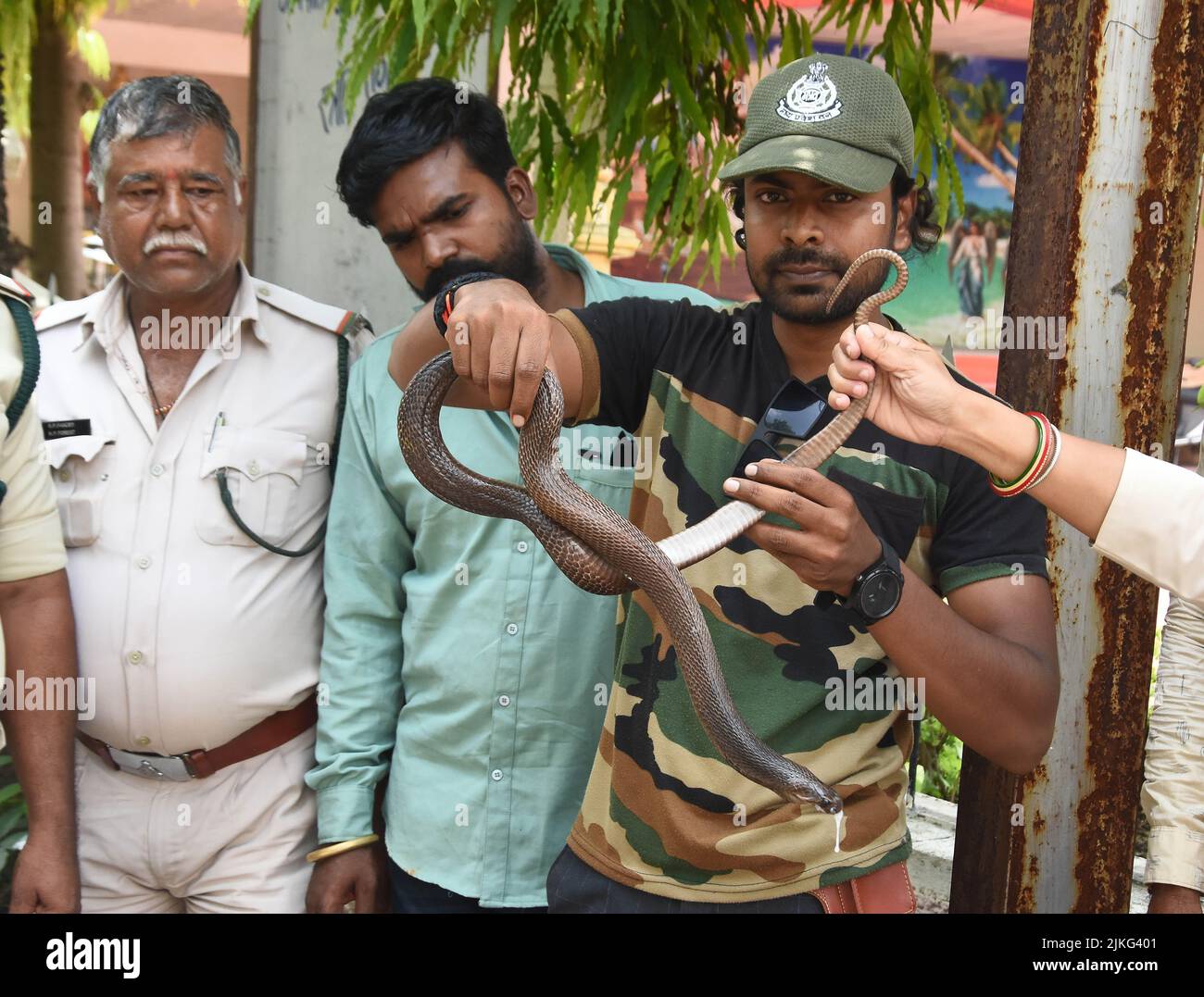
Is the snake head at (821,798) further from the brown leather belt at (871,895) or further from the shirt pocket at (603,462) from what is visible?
the shirt pocket at (603,462)

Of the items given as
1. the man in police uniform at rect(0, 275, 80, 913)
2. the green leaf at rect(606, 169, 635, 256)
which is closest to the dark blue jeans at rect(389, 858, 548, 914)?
the man in police uniform at rect(0, 275, 80, 913)

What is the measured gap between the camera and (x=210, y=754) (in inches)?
128

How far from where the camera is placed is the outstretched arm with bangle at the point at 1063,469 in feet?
7.19

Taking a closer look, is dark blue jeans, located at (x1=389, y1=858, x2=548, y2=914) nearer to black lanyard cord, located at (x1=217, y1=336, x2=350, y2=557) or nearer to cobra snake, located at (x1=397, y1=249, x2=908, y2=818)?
black lanyard cord, located at (x1=217, y1=336, x2=350, y2=557)

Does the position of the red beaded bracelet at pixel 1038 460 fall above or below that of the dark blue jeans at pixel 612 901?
above

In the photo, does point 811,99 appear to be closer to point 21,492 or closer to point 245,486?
point 245,486

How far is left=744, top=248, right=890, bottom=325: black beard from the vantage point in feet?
8.23

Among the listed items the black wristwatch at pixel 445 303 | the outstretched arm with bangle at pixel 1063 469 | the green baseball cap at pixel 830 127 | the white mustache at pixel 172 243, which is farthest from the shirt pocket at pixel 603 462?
the white mustache at pixel 172 243

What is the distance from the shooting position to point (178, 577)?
320 cm

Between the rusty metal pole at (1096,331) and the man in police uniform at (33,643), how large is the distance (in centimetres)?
220

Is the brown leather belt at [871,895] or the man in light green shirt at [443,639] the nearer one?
the brown leather belt at [871,895]

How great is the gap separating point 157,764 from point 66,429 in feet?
2.96
